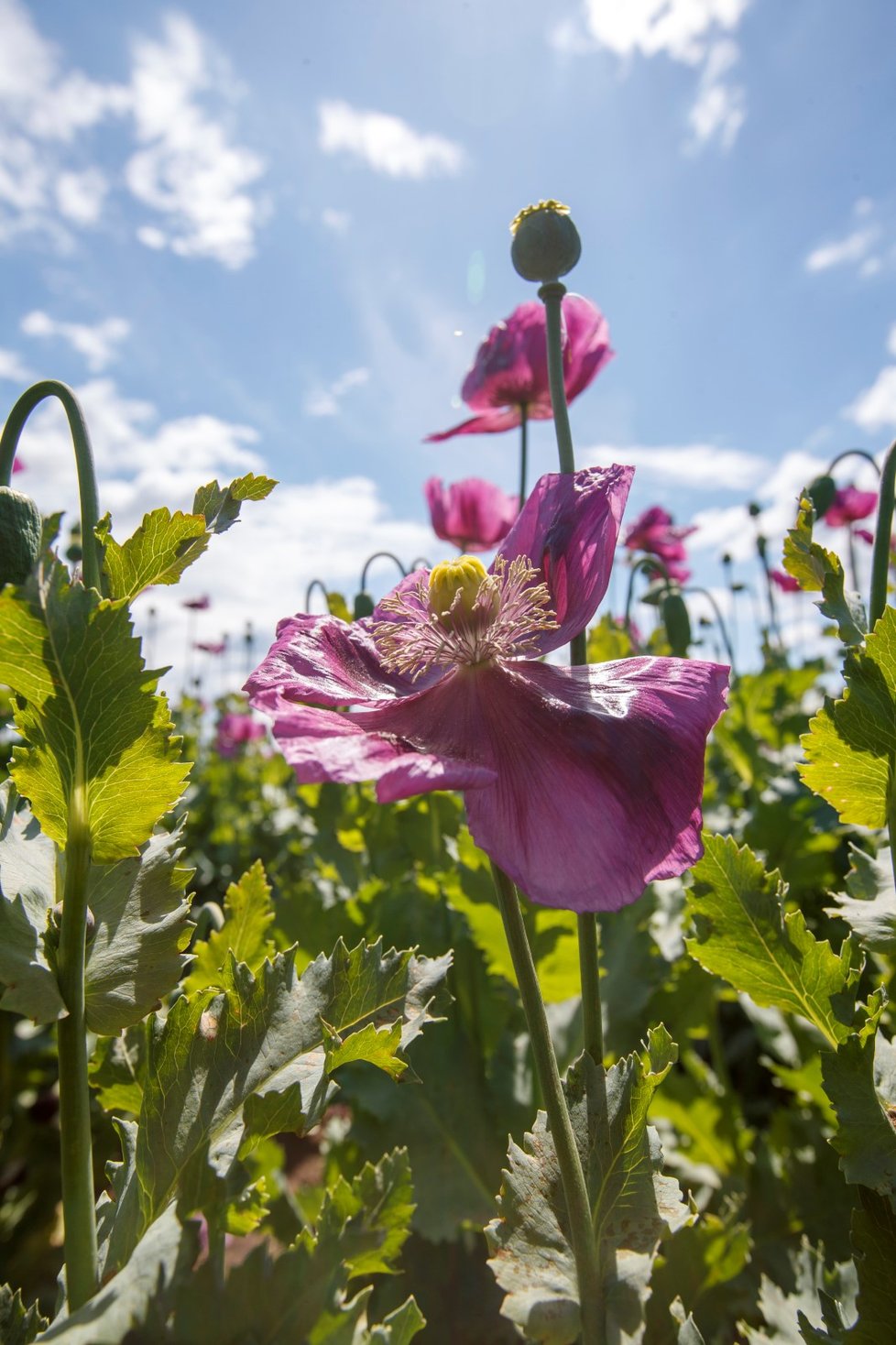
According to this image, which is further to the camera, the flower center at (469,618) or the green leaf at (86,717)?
the flower center at (469,618)

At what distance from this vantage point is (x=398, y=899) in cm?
186

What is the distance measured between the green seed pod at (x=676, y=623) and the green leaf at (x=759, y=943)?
1.62 m

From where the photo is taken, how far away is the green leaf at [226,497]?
86 centimetres

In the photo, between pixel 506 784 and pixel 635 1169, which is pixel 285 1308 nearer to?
pixel 635 1169

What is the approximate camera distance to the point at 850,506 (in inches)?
242

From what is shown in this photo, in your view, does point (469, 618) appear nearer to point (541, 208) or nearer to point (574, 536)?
point (574, 536)

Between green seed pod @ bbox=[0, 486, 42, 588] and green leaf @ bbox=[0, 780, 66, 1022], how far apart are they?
9.1 inches

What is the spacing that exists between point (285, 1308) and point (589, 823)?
1.57 ft

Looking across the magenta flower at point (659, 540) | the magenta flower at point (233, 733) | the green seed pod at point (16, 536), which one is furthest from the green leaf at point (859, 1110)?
the magenta flower at point (233, 733)

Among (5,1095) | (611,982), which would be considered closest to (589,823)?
(611,982)

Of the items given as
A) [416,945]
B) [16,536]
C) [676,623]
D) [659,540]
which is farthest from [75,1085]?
[659,540]

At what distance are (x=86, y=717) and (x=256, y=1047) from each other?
36 cm

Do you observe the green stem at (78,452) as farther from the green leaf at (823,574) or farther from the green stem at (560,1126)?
the green leaf at (823,574)

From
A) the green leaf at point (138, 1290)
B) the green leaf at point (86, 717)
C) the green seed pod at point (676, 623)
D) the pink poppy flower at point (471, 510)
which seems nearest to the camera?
the green leaf at point (138, 1290)
